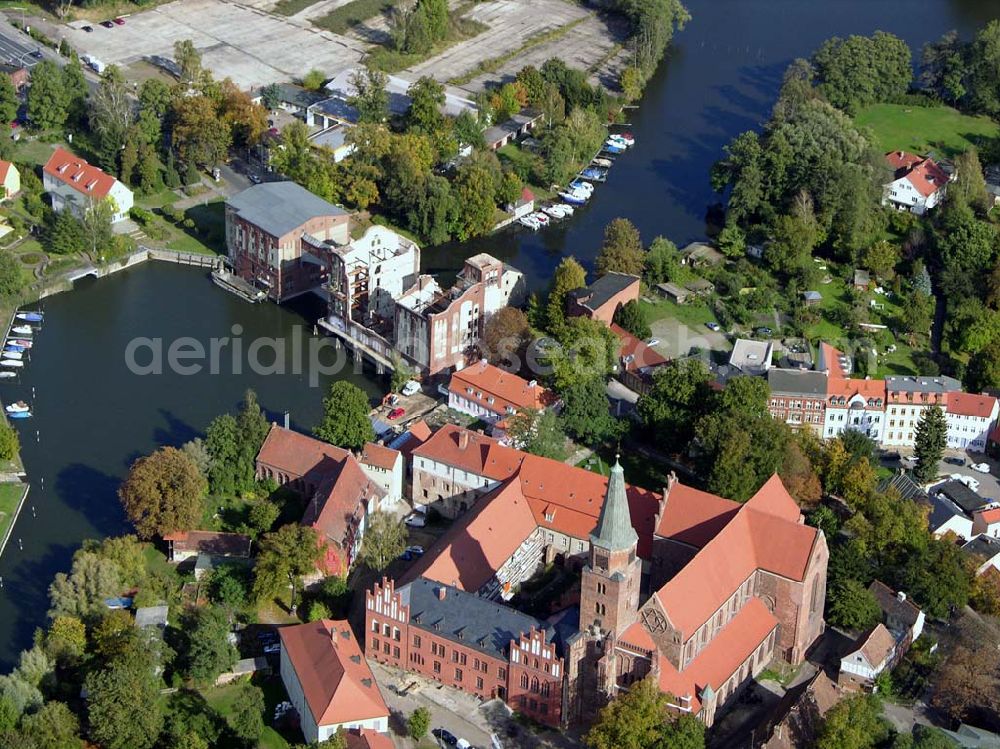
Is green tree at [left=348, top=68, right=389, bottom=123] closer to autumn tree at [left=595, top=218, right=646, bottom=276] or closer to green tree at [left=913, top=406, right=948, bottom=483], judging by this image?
autumn tree at [left=595, top=218, right=646, bottom=276]

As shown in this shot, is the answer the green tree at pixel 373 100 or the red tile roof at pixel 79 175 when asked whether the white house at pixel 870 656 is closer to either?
the red tile roof at pixel 79 175

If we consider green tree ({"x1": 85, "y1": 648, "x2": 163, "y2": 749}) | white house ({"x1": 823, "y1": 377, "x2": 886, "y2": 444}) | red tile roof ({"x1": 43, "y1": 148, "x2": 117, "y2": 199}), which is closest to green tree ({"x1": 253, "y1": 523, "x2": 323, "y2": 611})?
green tree ({"x1": 85, "y1": 648, "x2": 163, "y2": 749})

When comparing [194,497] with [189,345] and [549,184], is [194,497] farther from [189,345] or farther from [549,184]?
[549,184]

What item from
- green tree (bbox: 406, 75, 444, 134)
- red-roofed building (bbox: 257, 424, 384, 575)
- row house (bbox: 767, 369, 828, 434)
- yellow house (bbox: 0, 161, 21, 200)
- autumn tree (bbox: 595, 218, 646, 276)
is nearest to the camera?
red-roofed building (bbox: 257, 424, 384, 575)


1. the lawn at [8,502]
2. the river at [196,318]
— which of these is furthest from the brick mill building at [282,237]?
the lawn at [8,502]

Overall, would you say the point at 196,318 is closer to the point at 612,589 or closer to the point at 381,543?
the point at 381,543

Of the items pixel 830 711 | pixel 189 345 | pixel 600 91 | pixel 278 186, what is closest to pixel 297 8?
pixel 600 91
